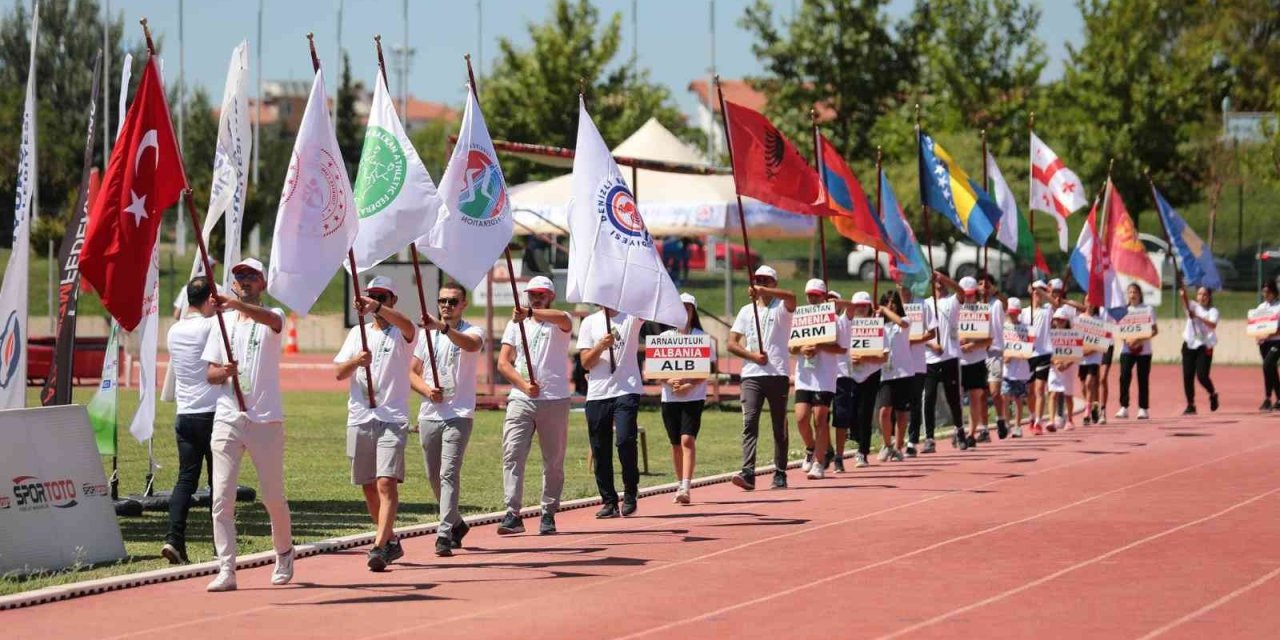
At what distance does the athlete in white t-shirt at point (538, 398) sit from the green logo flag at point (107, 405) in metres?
3.24

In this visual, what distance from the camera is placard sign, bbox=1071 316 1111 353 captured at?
83.5 ft

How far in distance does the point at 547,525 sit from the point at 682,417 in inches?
97.0

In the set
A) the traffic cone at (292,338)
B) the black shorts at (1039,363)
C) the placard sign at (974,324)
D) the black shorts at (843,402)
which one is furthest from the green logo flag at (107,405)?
the traffic cone at (292,338)

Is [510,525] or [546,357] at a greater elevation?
[546,357]

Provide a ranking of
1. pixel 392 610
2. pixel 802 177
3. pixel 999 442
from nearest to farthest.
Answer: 1. pixel 392 610
2. pixel 802 177
3. pixel 999 442

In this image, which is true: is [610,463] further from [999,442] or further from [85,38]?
[85,38]

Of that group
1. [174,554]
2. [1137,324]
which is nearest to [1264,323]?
[1137,324]

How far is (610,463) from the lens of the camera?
617 inches

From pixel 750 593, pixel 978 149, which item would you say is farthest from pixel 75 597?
pixel 978 149

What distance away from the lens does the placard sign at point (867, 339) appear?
1959 cm

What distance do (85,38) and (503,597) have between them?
63.1m

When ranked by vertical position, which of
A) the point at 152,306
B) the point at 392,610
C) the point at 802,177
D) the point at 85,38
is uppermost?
the point at 85,38

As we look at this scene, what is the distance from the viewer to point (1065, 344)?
25.0m

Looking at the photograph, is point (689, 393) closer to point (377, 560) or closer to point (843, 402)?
point (843, 402)
